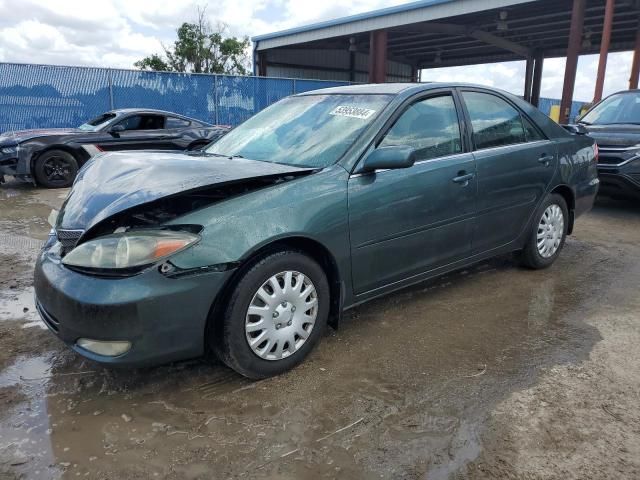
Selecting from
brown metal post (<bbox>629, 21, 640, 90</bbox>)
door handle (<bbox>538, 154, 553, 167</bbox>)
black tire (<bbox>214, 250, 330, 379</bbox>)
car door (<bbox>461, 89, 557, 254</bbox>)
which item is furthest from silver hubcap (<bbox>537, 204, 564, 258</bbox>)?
brown metal post (<bbox>629, 21, 640, 90</bbox>)

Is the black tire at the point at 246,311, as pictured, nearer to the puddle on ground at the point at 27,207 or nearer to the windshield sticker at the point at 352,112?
the windshield sticker at the point at 352,112

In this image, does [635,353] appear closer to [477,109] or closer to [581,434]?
[581,434]

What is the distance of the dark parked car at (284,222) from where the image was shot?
7.63ft

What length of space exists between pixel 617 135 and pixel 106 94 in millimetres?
11968

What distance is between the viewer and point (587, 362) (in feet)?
9.63

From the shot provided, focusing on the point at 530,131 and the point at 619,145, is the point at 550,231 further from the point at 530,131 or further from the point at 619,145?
the point at 619,145

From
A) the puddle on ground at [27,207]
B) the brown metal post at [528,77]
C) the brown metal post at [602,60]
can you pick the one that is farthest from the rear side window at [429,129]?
the brown metal post at [528,77]

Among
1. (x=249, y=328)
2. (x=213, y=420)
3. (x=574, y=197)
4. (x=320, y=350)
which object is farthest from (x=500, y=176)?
(x=213, y=420)

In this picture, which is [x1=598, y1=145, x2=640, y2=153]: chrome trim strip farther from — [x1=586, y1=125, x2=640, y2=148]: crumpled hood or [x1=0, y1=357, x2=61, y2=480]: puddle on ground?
[x1=0, y1=357, x2=61, y2=480]: puddle on ground

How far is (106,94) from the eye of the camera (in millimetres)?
13484

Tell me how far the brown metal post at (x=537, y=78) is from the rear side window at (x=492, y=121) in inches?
961

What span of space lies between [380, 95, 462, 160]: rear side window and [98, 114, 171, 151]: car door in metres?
6.68

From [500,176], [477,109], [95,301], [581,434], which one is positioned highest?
[477,109]

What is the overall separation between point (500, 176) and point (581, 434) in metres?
2.04
